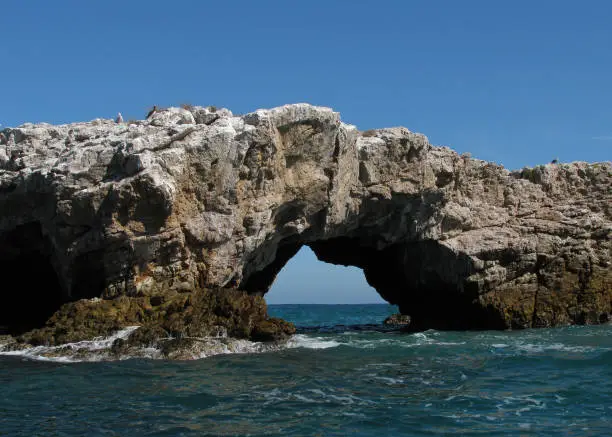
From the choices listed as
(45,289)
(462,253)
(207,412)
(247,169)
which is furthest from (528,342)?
(45,289)

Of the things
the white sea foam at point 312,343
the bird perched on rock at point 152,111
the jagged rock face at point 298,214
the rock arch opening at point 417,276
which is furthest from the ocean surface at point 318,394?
the bird perched on rock at point 152,111

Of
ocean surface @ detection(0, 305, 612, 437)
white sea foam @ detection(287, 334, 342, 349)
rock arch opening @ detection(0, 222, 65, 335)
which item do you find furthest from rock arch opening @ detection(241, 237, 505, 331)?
ocean surface @ detection(0, 305, 612, 437)

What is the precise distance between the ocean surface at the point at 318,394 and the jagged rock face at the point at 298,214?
14.2ft

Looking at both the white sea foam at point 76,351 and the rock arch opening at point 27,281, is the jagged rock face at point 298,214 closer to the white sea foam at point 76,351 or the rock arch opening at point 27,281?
the rock arch opening at point 27,281

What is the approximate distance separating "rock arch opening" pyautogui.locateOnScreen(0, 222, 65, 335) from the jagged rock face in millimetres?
119

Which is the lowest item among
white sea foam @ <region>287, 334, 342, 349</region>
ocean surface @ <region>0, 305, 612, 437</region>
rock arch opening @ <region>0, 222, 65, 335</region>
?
ocean surface @ <region>0, 305, 612, 437</region>

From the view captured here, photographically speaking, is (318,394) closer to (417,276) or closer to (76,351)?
(76,351)

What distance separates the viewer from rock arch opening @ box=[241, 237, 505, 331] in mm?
28000

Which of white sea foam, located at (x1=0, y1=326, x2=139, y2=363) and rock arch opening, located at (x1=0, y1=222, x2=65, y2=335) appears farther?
rock arch opening, located at (x1=0, y1=222, x2=65, y2=335)

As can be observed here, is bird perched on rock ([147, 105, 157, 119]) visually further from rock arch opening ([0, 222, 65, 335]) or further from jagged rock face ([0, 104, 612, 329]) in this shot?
rock arch opening ([0, 222, 65, 335])

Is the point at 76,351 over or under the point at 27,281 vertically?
under

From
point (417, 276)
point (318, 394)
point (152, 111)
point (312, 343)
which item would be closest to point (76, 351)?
point (312, 343)

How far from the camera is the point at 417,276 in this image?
1161 inches

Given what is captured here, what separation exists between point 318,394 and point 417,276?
1738 centimetres
